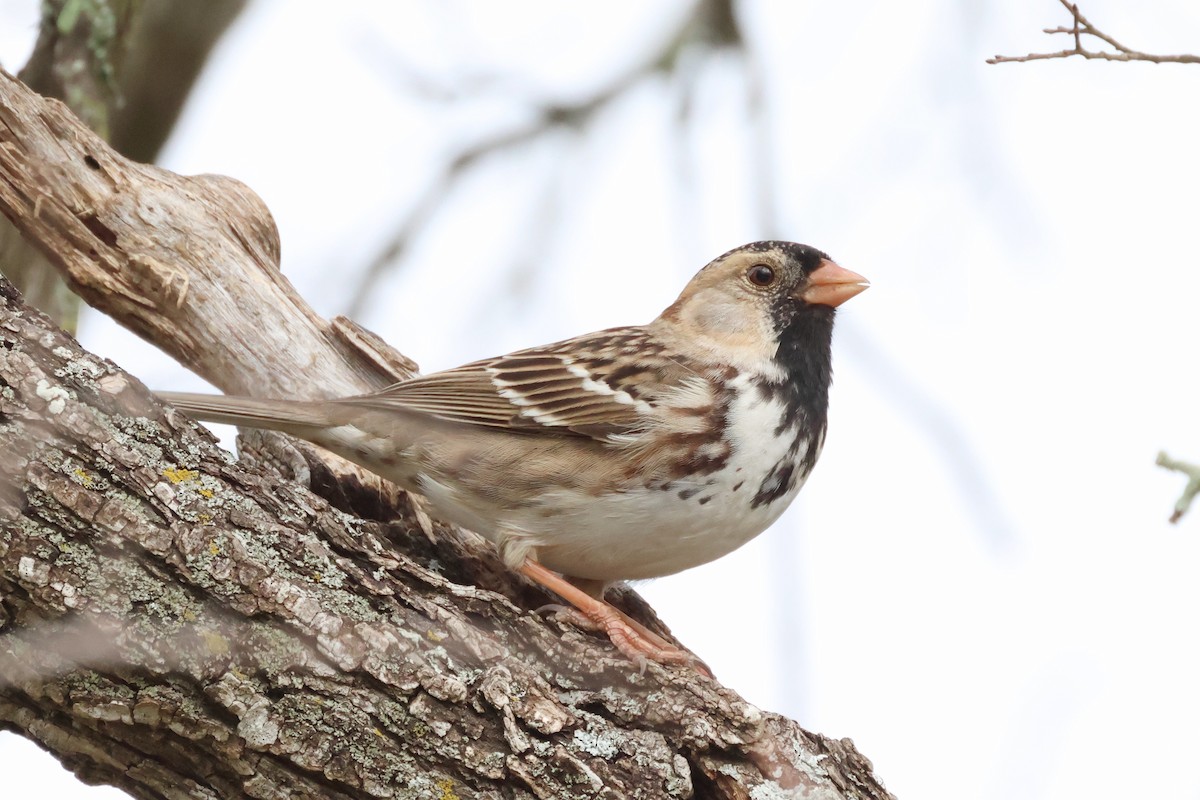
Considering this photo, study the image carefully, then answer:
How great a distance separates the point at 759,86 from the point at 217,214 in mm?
2446

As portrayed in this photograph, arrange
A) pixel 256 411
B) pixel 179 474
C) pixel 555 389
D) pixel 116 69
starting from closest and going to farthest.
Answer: pixel 179 474, pixel 256 411, pixel 555 389, pixel 116 69

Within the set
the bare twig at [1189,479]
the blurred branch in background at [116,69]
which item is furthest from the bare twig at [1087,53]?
the blurred branch in background at [116,69]

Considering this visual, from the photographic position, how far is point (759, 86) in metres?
5.69

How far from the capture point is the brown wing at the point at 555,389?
13.8 feet

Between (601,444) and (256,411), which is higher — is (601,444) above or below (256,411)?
above

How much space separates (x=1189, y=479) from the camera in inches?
107

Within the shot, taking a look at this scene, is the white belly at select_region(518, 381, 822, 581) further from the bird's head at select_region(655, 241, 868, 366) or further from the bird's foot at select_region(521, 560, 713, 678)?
the bird's head at select_region(655, 241, 868, 366)

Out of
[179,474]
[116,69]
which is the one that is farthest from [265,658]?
[116,69]

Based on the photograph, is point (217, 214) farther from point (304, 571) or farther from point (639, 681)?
point (639, 681)

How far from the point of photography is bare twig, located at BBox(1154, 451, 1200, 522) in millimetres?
2674

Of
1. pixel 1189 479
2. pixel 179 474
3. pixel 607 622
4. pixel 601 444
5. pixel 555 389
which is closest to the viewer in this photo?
pixel 1189 479

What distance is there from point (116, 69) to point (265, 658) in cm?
304

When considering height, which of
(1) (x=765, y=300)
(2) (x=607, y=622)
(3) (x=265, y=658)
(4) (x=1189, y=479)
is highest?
(1) (x=765, y=300)

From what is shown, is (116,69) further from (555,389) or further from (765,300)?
(765,300)
